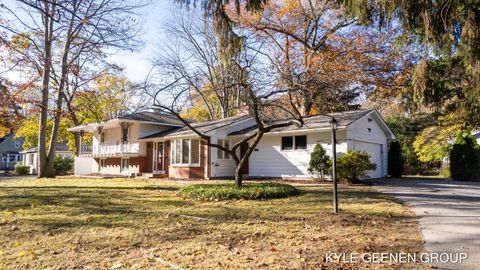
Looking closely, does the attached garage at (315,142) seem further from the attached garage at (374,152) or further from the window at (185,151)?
the window at (185,151)

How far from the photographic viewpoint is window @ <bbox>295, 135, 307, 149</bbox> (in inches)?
791

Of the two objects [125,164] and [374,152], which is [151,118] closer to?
[125,164]

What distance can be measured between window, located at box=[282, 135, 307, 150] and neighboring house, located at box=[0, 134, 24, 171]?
2167 inches

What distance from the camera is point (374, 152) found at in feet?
71.3

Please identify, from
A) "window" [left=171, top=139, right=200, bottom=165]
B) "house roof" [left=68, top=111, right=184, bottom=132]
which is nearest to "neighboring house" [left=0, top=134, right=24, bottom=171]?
"house roof" [left=68, top=111, right=184, bottom=132]

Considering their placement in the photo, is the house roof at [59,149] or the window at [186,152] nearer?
the window at [186,152]

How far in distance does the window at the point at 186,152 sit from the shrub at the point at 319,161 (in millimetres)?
7267

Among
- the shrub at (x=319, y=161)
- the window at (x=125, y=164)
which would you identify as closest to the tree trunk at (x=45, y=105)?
the window at (x=125, y=164)

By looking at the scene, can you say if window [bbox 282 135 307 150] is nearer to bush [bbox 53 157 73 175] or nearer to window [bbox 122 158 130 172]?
window [bbox 122 158 130 172]

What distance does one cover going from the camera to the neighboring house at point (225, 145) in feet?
64.5

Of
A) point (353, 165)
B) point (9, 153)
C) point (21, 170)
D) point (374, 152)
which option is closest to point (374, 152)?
point (374, 152)

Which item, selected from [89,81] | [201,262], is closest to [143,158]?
[89,81]

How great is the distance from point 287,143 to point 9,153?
2229 inches

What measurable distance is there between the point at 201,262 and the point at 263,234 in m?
1.70
